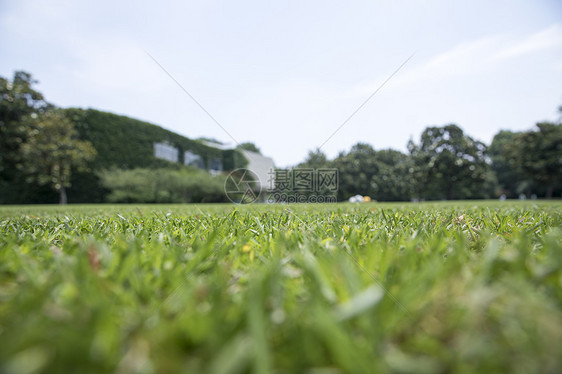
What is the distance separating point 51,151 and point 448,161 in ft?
120

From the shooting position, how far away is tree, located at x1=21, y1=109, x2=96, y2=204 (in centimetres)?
1566

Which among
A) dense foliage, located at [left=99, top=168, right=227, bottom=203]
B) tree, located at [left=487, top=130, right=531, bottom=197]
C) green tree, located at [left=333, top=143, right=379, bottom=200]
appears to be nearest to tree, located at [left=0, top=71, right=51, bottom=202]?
dense foliage, located at [left=99, top=168, right=227, bottom=203]

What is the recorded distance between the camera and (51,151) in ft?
52.0

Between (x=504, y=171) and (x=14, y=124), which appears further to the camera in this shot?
(x=504, y=171)

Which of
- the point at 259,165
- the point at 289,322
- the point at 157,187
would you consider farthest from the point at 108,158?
the point at 289,322

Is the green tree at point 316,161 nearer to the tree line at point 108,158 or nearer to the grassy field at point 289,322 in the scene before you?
the tree line at point 108,158

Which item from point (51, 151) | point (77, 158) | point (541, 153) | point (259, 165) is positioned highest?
point (541, 153)

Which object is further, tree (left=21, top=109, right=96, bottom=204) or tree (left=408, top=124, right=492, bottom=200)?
tree (left=408, top=124, right=492, bottom=200)

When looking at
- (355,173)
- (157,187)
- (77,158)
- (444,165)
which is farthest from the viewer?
(355,173)

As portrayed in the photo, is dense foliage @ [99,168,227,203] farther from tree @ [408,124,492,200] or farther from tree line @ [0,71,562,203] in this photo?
tree @ [408,124,492,200]

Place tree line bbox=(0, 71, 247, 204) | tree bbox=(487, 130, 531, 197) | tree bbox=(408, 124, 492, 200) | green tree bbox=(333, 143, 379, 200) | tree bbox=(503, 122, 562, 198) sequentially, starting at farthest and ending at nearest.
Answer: tree bbox=(487, 130, 531, 197), green tree bbox=(333, 143, 379, 200), tree bbox=(408, 124, 492, 200), tree bbox=(503, 122, 562, 198), tree line bbox=(0, 71, 247, 204)

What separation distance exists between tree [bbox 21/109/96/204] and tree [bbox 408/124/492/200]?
109ft

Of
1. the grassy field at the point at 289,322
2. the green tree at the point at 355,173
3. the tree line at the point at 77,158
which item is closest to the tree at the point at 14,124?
the tree line at the point at 77,158

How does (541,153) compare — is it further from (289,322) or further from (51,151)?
(51,151)
